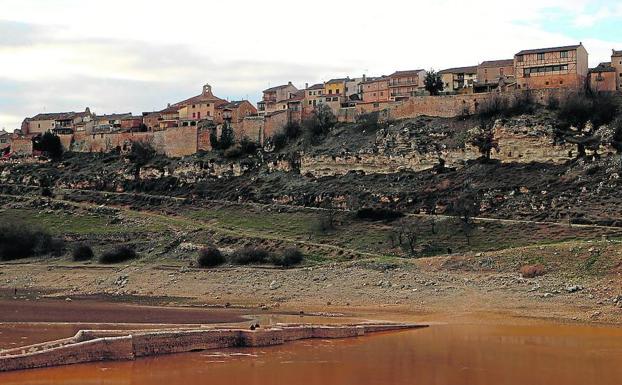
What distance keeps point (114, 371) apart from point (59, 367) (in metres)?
1.58

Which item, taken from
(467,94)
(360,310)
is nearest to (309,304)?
(360,310)

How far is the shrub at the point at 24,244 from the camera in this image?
6206cm

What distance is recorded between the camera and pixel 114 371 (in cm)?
2527

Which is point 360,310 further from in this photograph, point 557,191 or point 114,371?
point 557,191

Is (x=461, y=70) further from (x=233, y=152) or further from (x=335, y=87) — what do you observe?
(x=233, y=152)

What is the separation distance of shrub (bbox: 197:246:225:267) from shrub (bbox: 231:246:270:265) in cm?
81

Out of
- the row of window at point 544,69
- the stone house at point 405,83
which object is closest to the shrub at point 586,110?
the row of window at point 544,69

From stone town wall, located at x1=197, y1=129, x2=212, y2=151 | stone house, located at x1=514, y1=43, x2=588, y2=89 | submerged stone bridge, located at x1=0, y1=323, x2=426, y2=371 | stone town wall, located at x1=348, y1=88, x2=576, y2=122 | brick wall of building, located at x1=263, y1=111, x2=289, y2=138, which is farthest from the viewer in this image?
stone town wall, located at x1=197, y1=129, x2=212, y2=151

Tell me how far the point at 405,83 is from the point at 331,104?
713 centimetres

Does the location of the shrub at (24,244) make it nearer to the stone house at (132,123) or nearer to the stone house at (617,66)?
the stone house at (132,123)

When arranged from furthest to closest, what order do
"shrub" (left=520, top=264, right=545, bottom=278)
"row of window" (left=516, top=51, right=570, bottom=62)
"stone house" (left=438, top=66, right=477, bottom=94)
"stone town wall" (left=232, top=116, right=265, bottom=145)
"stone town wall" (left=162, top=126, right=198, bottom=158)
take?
"stone town wall" (left=162, top=126, right=198, bottom=158) → "stone town wall" (left=232, top=116, right=265, bottom=145) → "stone house" (left=438, top=66, right=477, bottom=94) → "row of window" (left=516, top=51, right=570, bottom=62) → "shrub" (left=520, top=264, right=545, bottom=278)

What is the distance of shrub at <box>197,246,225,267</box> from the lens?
53719mm

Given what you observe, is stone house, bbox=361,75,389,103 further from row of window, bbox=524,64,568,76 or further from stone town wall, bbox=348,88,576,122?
row of window, bbox=524,64,568,76

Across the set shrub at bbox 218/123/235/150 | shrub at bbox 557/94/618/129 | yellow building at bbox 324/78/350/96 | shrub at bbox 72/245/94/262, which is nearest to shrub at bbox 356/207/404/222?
shrub at bbox 557/94/618/129
